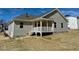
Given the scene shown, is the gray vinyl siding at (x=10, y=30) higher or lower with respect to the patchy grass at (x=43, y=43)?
higher

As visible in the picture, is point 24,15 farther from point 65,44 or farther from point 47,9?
point 65,44

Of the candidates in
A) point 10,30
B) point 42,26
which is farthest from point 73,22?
point 10,30

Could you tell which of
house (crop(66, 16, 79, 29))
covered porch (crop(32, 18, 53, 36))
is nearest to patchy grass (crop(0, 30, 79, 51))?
house (crop(66, 16, 79, 29))

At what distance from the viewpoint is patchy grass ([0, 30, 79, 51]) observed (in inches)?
378

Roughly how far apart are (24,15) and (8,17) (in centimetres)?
63

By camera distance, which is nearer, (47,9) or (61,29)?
(47,9)

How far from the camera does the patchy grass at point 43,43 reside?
960 cm

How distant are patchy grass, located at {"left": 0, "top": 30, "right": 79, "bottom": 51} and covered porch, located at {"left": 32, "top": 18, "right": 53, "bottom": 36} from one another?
0.32m

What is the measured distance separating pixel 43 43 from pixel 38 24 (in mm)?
997

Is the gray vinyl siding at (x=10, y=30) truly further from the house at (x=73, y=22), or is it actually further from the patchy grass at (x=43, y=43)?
the house at (x=73, y=22)

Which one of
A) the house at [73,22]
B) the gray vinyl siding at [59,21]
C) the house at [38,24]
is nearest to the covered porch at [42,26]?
the house at [38,24]
